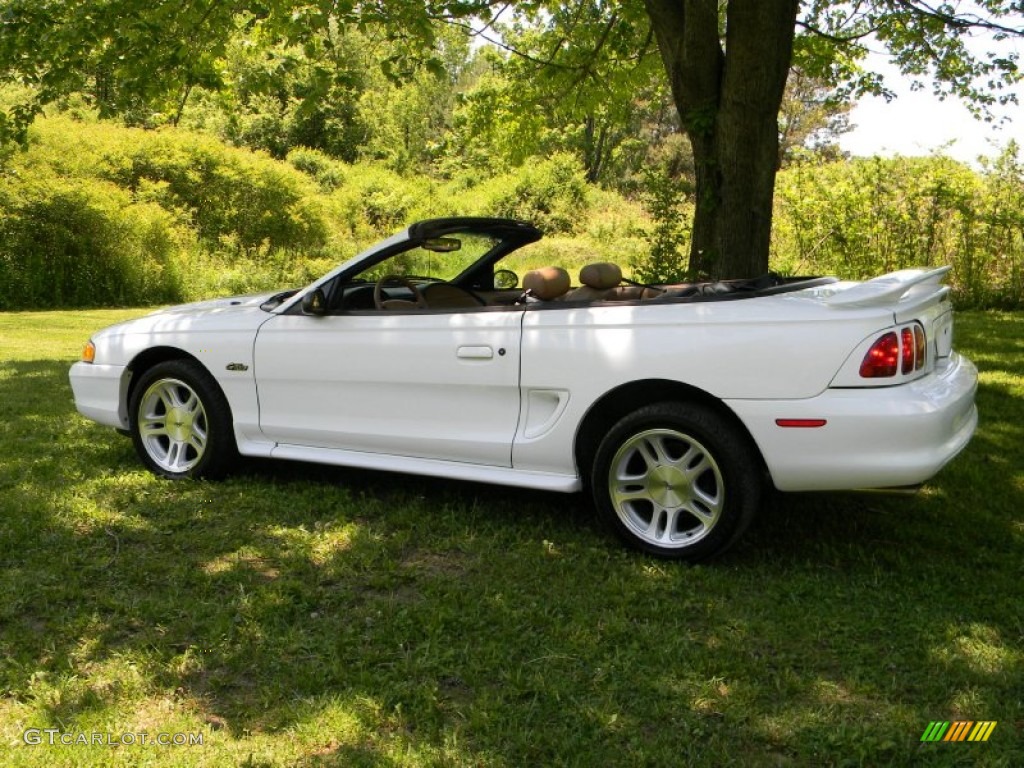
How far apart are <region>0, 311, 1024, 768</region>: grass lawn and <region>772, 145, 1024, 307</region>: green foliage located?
926 cm

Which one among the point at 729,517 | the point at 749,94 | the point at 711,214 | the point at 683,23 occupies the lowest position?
the point at 729,517

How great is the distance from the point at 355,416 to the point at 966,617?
2884 mm

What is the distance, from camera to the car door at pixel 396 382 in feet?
14.4

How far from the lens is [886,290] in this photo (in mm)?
3807

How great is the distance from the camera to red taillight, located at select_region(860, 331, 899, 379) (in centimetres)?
366

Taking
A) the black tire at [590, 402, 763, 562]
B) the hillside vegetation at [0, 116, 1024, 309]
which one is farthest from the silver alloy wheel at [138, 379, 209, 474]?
the hillside vegetation at [0, 116, 1024, 309]

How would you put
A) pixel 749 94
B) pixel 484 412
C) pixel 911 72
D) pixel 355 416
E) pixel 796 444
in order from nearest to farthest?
pixel 796 444 < pixel 484 412 < pixel 355 416 < pixel 749 94 < pixel 911 72

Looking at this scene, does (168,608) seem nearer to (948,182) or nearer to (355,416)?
(355,416)

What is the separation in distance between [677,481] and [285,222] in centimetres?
2053

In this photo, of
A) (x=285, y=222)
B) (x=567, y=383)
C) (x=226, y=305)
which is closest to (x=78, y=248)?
(x=285, y=222)

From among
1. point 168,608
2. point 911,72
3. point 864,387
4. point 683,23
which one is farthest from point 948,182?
point 168,608

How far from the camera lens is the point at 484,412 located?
4.45 m

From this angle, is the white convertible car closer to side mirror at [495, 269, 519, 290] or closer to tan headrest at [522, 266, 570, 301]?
tan headrest at [522, 266, 570, 301]

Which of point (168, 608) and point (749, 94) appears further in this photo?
point (749, 94)
